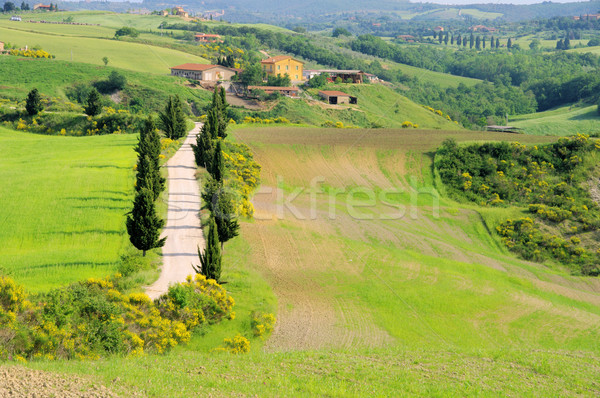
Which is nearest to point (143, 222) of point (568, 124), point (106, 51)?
point (106, 51)

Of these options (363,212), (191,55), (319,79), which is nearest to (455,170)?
(363,212)

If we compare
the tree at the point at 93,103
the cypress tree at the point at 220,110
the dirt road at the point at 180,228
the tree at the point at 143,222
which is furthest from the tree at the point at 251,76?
the tree at the point at 143,222

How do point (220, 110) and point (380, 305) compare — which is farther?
point (220, 110)

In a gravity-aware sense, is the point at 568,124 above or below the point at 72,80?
below

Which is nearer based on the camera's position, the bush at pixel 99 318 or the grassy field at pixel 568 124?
the bush at pixel 99 318

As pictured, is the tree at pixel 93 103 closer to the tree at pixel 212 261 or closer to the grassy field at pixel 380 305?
the grassy field at pixel 380 305

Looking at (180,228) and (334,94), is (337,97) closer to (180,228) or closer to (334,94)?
(334,94)
